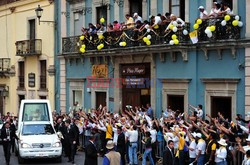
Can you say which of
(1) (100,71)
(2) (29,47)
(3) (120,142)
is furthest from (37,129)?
(2) (29,47)

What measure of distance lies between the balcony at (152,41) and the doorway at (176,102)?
91.0 inches

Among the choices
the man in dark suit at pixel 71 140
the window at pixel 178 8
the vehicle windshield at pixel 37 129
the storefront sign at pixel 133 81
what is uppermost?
the window at pixel 178 8

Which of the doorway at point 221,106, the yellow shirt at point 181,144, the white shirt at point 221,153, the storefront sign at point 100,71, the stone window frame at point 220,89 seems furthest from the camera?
the storefront sign at point 100,71

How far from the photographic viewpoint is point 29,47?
36.0 meters

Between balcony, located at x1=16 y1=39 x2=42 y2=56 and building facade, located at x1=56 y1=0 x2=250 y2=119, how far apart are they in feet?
7.43

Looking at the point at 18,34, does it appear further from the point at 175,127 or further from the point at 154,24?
the point at 175,127

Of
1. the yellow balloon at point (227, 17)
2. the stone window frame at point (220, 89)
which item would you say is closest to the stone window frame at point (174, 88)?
the stone window frame at point (220, 89)

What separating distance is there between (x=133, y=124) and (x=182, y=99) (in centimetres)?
492

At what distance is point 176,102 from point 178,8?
447cm

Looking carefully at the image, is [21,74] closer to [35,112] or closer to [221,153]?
[35,112]

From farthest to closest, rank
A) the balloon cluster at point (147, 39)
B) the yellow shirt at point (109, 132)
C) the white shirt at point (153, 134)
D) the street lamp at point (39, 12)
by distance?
1. the street lamp at point (39, 12)
2. the balloon cluster at point (147, 39)
3. the yellow shirt at point (109, 132)
4. the white shirt at point (153, 134)

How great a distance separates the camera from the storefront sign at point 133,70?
27141 mm

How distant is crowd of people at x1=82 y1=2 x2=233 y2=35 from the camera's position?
72.6ft

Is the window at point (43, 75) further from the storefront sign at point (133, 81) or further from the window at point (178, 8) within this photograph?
the window at point (178, 8)
